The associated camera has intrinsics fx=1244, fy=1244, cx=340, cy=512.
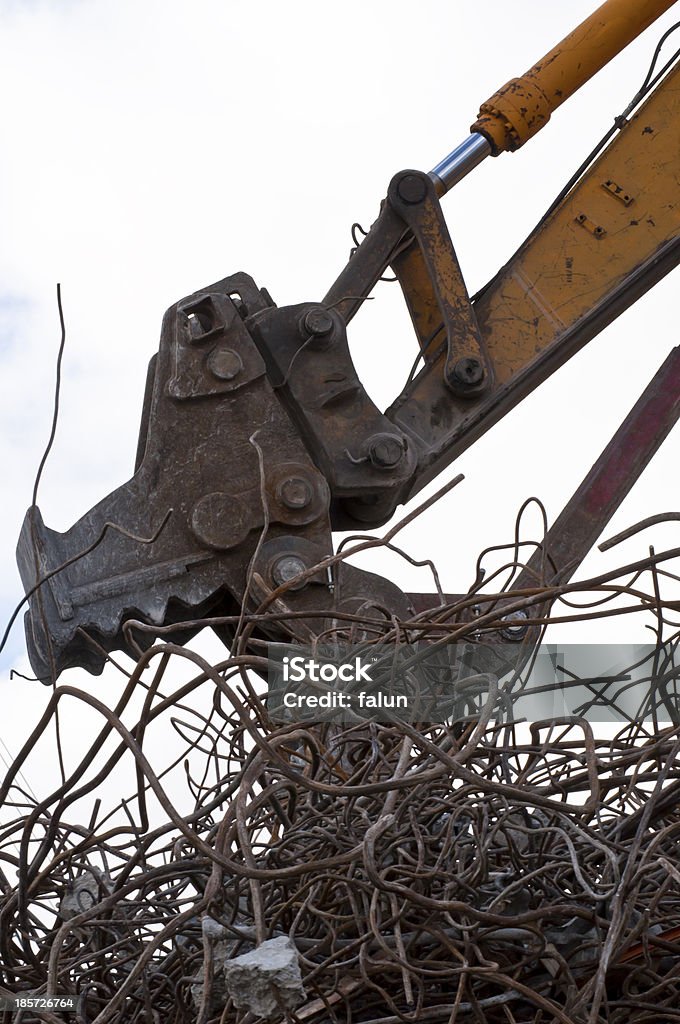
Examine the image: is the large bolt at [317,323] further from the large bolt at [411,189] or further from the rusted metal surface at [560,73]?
the rusted metal surface at [560,73]

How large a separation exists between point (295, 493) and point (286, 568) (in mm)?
118

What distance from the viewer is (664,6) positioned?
205 cm

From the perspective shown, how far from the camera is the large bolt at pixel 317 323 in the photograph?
1897 millimetres

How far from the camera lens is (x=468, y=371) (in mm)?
1971

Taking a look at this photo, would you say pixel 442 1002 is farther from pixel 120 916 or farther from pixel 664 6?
pixel 664 6

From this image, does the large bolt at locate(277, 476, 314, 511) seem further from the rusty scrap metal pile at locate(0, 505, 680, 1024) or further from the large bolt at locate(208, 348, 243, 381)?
the rusty scrap metal pile at locate(0, 505, 680, 1024)

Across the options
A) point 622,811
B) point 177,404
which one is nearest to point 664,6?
point 177,404

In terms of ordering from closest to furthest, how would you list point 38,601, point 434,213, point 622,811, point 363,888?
point 363,888 → point 622,811 → point 38,601 → point 434,213

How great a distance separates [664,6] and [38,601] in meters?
1.39

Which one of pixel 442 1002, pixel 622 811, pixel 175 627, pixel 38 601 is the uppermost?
pixel 38 601

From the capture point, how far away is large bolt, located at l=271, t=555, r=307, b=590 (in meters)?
1.78

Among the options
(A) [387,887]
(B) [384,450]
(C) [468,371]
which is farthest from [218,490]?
(A) [387,887]

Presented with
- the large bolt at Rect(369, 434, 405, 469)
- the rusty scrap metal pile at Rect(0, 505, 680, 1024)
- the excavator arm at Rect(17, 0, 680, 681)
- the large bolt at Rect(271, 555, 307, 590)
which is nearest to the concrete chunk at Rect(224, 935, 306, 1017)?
the rusty scrap metal pile at Rect(0, 505, 680, 1024)

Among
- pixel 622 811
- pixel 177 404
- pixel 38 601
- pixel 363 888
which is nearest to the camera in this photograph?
pixel 363 888
